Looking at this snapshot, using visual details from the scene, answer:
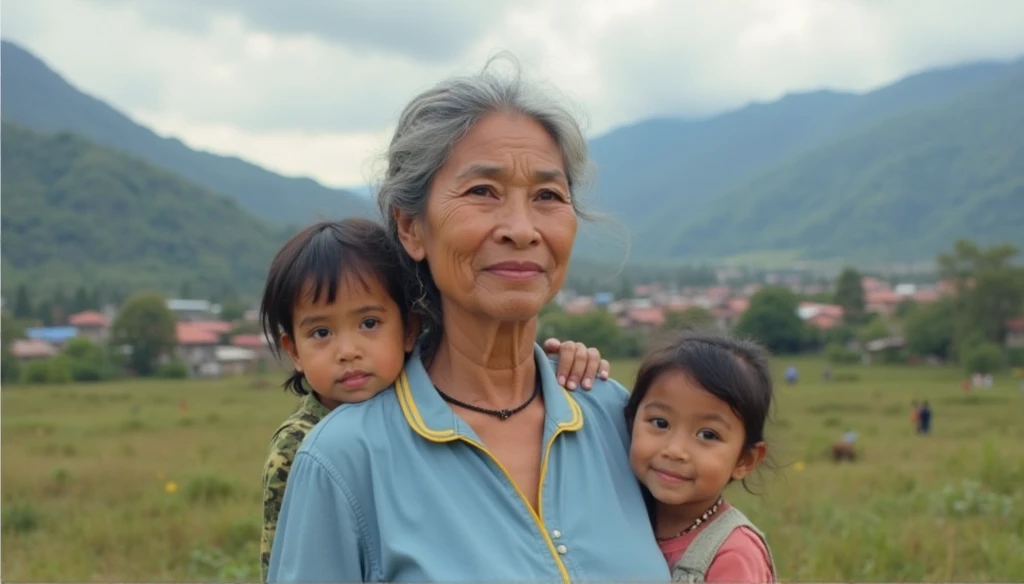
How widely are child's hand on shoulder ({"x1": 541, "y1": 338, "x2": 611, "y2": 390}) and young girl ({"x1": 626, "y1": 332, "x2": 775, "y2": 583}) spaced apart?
5.5 inches

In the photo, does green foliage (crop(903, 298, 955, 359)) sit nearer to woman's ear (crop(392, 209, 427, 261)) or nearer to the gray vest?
the gray vest

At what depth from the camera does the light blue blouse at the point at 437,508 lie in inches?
89.6

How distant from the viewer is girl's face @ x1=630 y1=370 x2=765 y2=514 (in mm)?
2750

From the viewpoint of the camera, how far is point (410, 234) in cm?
276

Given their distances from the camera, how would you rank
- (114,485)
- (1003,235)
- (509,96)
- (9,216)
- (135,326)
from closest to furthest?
(509,96) < (114,485) < (135,326) < (9,216) < (1003,235)

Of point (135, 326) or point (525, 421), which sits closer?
point (525, 421)

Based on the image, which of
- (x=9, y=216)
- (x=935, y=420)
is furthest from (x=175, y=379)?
(x=9, y=216)

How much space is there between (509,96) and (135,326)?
52922 mm

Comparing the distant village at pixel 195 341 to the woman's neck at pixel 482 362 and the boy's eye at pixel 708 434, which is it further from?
the boy's eye at pixel 708 434

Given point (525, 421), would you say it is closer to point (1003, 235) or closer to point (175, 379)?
point (175, 379)

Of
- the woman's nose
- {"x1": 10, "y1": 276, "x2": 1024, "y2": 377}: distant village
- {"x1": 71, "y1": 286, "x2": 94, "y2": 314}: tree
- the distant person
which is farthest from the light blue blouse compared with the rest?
{"x1": 71, "y1": 286, "x2": 94, "y2": 314}: tree

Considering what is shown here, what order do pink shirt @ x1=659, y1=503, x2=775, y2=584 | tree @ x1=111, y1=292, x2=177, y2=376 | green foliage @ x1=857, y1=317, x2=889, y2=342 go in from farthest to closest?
green foliage @ x1=857, y1=317, x2=889, y2=342 < tree @ x1=111, y1=292, x2=177, y2=376 < pink shirt @ x1=659, y1=503, x2=775, y2=584

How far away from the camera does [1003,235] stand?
16112cm

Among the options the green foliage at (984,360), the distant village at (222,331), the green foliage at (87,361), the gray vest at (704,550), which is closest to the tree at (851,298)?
the distant village at (222,331)
